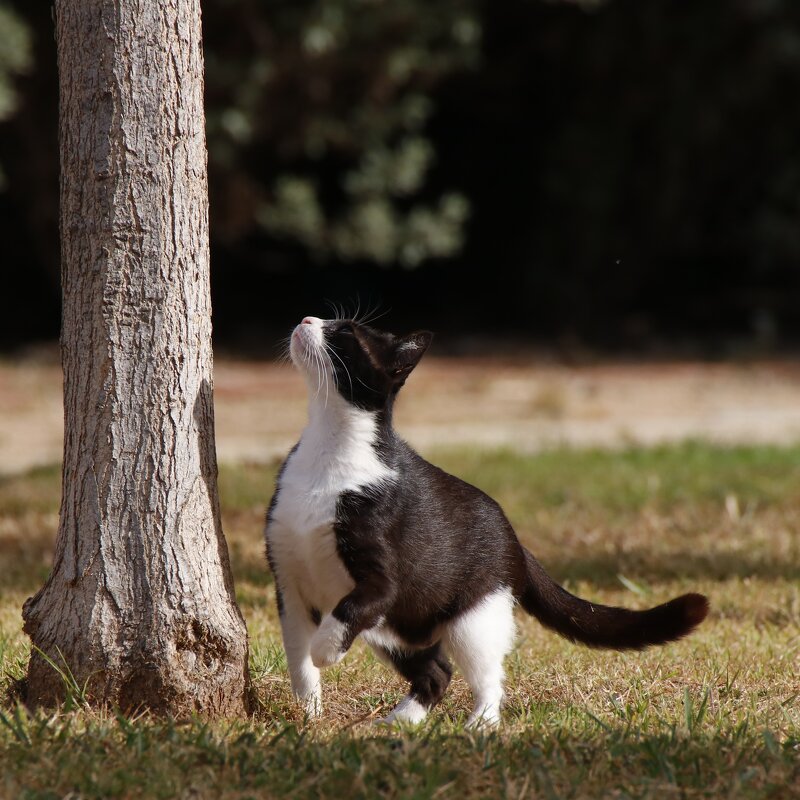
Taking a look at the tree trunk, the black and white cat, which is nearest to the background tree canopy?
the tree trunk

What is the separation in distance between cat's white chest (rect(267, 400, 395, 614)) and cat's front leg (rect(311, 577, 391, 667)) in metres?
0.11

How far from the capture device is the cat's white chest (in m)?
3.32

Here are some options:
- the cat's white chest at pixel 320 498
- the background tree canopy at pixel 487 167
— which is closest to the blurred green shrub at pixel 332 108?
the background tree canopy at pixel 487 167

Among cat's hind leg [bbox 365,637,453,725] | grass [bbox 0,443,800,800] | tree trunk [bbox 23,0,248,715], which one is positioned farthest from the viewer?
cat's hind leg [bbox 365,637,453,725]

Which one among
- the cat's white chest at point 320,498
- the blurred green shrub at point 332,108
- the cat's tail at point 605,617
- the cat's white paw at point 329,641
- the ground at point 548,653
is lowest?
the ground at point 548,653

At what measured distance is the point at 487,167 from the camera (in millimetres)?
16438

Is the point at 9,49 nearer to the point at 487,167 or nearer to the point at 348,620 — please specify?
the point at 348,620

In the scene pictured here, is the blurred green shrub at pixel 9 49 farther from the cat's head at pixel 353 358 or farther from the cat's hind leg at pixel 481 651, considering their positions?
the cat's hind leg at pixel 481 651

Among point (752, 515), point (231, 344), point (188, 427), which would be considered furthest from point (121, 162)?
point (231, 344)

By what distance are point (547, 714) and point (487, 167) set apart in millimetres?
13635

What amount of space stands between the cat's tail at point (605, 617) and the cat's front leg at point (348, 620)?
0.64 meters

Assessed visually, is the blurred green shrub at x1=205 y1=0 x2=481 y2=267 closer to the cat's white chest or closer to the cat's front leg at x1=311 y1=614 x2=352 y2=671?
the cat's white chest

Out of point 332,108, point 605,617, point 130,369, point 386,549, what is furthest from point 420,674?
point 332,108

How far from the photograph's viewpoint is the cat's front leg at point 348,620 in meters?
3.16
